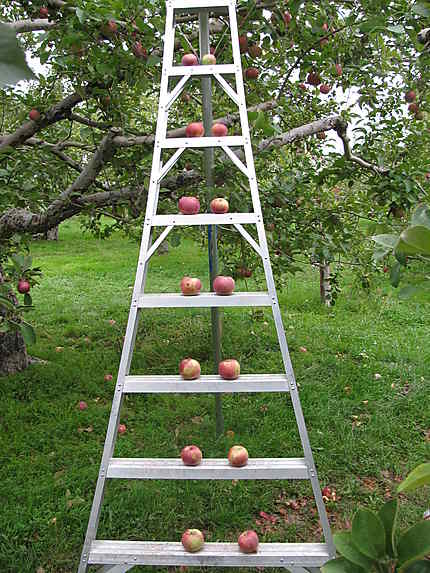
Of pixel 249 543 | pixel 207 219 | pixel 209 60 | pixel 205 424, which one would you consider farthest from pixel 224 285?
pixel 205 424

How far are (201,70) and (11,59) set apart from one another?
1866 mm

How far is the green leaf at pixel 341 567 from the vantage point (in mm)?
966

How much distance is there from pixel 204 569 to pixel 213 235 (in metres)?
1.54

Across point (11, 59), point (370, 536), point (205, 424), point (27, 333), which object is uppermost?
point (11, 59)

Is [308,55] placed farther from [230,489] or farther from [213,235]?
[230,489]

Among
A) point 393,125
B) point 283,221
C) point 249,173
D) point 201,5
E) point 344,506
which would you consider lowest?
point 344,506

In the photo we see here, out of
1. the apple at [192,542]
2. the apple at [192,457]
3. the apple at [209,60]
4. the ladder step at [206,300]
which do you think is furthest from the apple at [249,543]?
the apple at [209,60]

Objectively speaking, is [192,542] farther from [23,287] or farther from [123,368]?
[23,287]

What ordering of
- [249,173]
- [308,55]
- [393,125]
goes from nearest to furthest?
[249,173] < [308,55] < [393,125]

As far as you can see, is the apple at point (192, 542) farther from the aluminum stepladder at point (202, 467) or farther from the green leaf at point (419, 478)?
the green leaf at point (419, 478)

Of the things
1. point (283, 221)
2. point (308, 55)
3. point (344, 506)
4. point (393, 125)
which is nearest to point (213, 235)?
point (283, 221)

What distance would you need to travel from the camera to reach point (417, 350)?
16.3ft

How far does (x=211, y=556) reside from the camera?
65.9 inches

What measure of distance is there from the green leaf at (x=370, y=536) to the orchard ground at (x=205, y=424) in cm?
169
